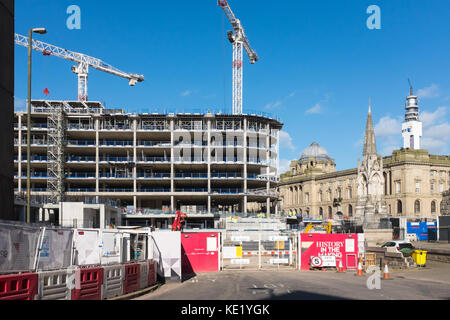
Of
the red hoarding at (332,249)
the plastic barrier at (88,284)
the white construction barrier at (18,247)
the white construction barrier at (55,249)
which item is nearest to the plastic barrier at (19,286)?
the white construction barrier at (18,247)

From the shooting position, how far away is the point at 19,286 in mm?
13492

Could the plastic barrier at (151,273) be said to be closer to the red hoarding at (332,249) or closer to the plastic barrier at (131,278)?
the plastic barrier at (131,278)

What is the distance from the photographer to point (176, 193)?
85625mm

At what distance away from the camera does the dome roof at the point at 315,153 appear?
15062cm

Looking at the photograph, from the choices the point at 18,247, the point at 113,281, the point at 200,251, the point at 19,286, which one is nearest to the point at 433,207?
the point at 200,251

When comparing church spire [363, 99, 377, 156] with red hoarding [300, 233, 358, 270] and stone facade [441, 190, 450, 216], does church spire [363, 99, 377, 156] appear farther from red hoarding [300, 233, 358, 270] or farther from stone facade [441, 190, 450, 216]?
red hoarding [300, 233, 358, 270]

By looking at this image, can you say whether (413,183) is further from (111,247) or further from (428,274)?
(111,247)

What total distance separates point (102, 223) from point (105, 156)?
2538 centimetres

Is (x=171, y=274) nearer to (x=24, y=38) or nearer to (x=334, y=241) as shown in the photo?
(x=334, y=241)

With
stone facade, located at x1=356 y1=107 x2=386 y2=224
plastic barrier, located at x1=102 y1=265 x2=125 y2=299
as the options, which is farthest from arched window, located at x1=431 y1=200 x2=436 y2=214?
plastic barrier, located at x1=102 y1=265 x2=125 y2=299

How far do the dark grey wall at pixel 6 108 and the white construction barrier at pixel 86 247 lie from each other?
276 inches

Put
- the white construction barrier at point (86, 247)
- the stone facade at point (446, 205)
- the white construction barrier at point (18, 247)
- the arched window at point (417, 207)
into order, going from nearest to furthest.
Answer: the white construction barrier at point (18, 247), the white construction barrier at point (86, 247), the stone facade at point (446, 205), the arched window at point (417, 207)
